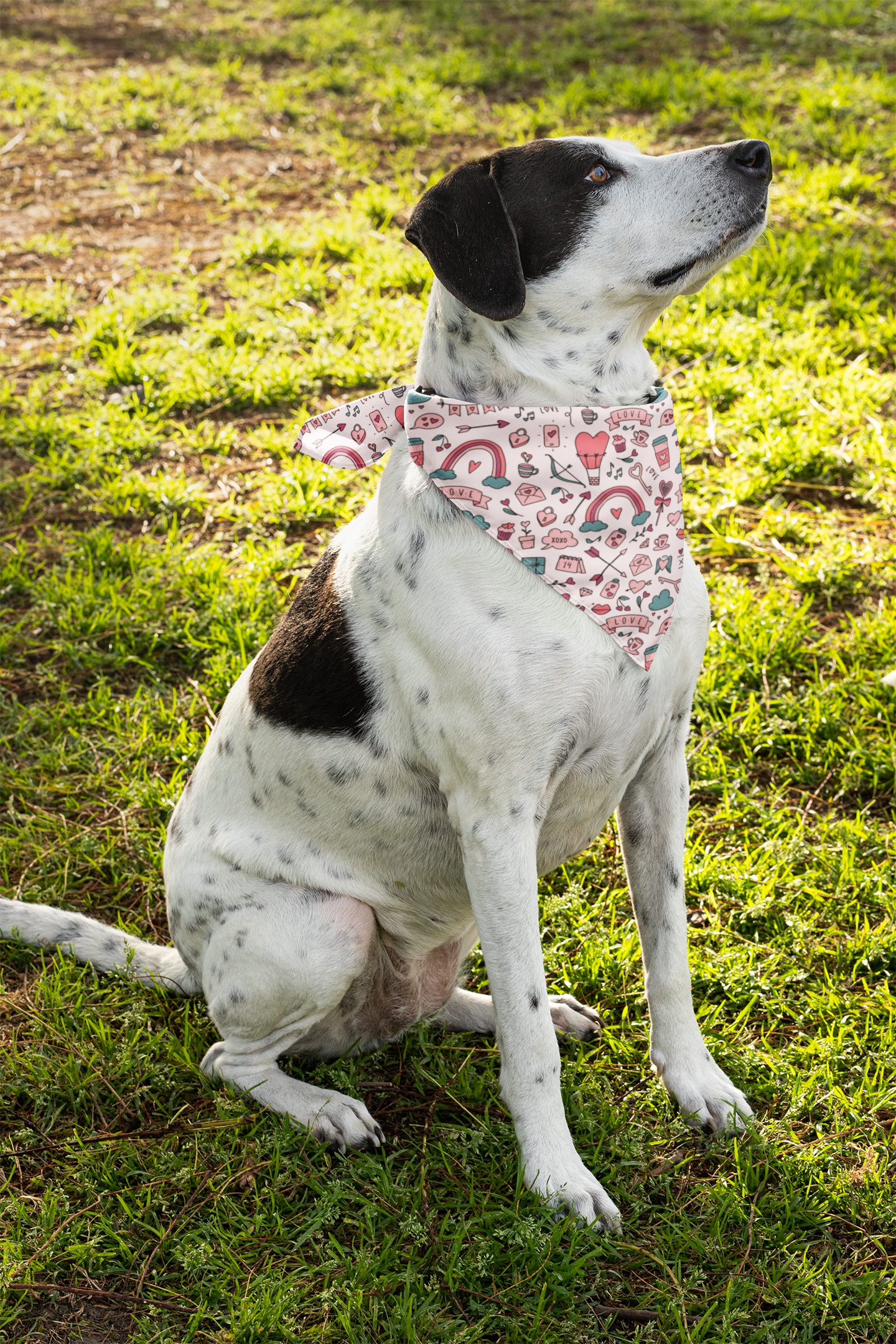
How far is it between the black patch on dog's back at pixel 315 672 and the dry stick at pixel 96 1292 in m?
1.30

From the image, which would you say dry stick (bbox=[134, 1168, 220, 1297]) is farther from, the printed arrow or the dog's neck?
the dog's neck

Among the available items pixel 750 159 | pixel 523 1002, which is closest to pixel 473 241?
pixel 750 159

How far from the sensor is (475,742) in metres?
2.43

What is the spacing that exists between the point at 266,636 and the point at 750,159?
2468 millimetres

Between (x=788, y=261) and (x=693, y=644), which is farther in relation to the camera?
(x=788, y=261)

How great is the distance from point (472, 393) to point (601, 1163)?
185 centimetres

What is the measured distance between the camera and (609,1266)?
Answer: 2.45 m

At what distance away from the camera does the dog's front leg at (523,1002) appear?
245cm

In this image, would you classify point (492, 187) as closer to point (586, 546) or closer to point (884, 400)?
point (586, 546)

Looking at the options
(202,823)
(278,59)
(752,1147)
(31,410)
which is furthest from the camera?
(278,59)

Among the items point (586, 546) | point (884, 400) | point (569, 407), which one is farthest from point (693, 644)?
point (884, 400)

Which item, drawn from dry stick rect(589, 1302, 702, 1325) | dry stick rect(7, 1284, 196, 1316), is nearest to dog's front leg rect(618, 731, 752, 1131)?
dry stick rect(589, 1302, 702, 1325)

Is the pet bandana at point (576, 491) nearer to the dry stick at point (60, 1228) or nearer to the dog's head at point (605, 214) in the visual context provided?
the dog's head at point (605, 214)

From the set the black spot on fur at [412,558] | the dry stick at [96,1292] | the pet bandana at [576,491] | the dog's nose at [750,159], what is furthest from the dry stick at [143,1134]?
the dog's nose at [750,159]
